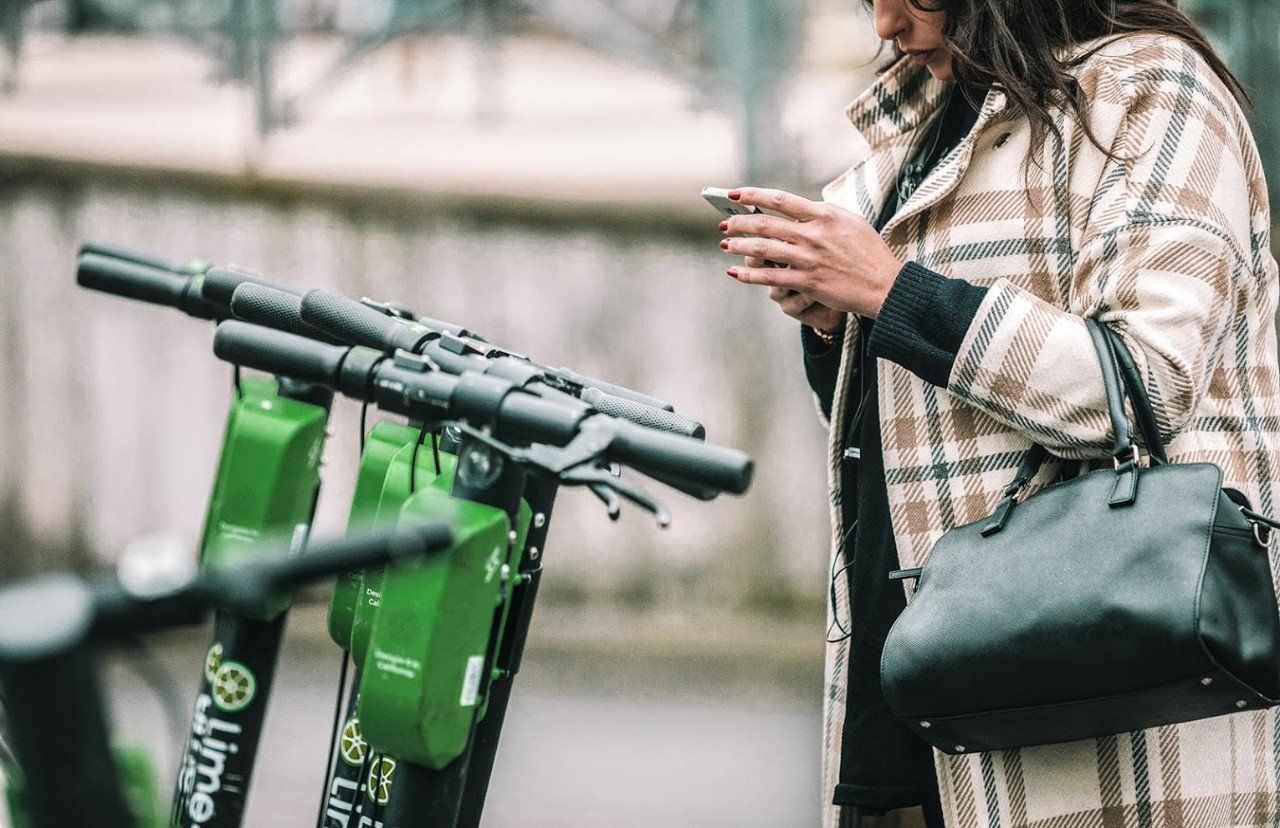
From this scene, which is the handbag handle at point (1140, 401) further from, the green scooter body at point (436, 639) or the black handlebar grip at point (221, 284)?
the black handlebar grip at point (221, 284)

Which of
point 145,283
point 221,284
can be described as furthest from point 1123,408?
point 145,283

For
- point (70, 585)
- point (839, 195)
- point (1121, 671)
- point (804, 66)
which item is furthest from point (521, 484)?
point (804, 66)

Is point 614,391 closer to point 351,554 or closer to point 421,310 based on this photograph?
point 351,554

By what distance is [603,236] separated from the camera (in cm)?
508

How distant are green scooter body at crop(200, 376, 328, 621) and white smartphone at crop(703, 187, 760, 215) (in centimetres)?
57

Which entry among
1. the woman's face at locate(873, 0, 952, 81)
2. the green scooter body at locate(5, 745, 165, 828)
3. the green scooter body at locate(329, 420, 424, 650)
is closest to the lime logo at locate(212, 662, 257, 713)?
the green scooter body at locate(329, 420, 424, 650)

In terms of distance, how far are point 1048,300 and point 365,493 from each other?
875 millimetres

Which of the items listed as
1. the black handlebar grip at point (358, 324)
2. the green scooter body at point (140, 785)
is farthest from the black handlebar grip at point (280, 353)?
the green scooter body at point (140, 785)

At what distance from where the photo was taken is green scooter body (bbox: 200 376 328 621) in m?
1.99

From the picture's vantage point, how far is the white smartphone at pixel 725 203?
209 cm

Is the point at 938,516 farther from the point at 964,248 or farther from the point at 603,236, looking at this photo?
the point at 603,236

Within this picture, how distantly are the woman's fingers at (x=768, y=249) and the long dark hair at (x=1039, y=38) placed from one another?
0.32 m

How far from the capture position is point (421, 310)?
5129 mm

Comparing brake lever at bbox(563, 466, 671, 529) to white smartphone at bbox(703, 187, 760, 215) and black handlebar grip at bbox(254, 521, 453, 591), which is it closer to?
black handlebar grip at bbox(254, 521, 453, 591)
